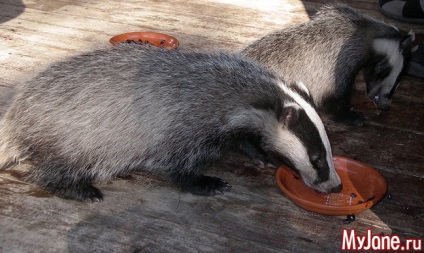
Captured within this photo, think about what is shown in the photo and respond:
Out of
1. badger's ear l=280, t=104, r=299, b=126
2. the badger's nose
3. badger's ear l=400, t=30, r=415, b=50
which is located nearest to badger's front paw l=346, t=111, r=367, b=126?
badger's ear l=400, t=30, r=415, b=50

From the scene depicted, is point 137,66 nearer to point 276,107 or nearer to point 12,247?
point 276,107

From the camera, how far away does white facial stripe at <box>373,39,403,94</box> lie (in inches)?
175

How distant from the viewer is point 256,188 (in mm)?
3436

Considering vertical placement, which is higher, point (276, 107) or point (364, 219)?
point (276, 107)

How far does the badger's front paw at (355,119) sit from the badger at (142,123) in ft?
3.09

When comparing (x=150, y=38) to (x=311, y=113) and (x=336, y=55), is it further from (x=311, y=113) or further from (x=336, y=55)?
(x=311, y=113)

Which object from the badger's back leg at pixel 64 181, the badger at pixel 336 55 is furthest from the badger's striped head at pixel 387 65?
the badger's back leg at pixel 64 181

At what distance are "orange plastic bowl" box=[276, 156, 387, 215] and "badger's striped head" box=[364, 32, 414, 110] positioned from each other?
1.08 m

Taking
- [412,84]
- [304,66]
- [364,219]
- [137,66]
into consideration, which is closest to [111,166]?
[137,66]

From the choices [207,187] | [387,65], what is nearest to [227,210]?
[207,187]

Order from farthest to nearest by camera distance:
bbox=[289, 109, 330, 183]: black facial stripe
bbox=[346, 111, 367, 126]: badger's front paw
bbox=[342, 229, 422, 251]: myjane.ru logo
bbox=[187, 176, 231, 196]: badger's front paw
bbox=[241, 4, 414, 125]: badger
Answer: bbox=[241, 4, 414, 125]: badger < bbox=[346, 111, 367, 126]: badger's front paw < bbox=[187, 176, 231, 196]: badger's front paw < bbox=[289, 109, 330, 183]: black facial stripe < bbox=[342, 229, 422, 251]: myjane.ru logo

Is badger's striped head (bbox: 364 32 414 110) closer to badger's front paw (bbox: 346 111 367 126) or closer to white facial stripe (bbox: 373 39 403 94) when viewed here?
white facial stripe (bbox: 373 39 403 94)

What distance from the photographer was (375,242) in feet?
9.68

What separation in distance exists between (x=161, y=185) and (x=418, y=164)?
5.33 ft
